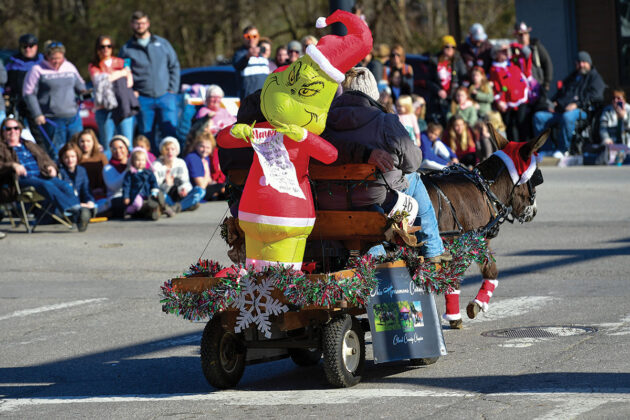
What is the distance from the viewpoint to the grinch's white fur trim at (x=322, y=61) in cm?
734

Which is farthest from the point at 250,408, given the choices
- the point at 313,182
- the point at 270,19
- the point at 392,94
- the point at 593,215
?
the point at 270,19

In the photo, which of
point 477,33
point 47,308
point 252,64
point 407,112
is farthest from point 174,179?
point 477,33

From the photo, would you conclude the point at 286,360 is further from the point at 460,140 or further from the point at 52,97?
the point at 460,140

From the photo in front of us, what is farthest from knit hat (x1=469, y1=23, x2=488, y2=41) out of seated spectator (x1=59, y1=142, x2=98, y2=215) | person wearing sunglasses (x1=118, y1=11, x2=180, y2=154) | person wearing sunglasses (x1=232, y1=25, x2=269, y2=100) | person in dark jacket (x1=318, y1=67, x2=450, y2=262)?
person in dark jacket (x1=318, y1=67, x2=450, y2=262)

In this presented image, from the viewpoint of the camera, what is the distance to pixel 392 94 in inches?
830

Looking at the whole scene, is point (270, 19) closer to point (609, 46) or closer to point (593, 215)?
point (609, 46)

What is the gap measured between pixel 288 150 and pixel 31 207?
9285 mm

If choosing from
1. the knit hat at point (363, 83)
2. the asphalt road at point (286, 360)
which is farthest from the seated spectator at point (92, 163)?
the knit hat at point (363, 83)

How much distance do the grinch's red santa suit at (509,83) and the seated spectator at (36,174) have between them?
9.11 m

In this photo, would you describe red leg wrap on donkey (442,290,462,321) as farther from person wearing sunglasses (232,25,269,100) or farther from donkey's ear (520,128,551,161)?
person wearing sunglasses (232,25,269,100)

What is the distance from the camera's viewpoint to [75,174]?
16.3m

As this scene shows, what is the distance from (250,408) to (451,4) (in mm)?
24508

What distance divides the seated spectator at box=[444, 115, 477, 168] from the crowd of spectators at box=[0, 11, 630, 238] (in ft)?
0.06

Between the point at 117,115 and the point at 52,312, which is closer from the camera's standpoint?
the point at 52,312
